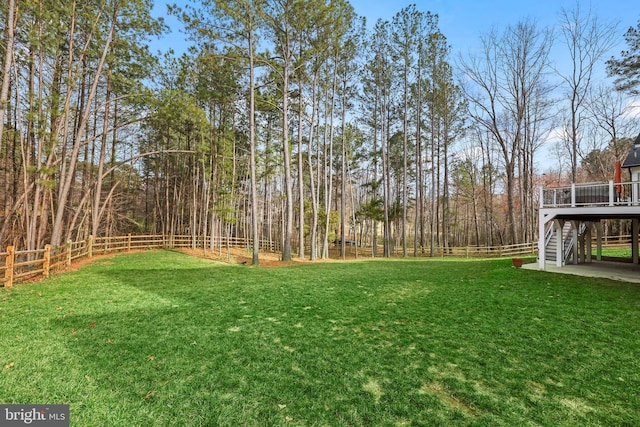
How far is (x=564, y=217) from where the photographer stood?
29.6 feet

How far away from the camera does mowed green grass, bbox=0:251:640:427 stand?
2.33 meters

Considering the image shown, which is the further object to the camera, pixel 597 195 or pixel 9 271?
pixel 597 195

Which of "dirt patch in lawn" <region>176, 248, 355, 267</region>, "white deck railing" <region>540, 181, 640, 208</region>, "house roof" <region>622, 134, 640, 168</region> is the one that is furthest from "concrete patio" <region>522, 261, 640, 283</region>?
"dirt patch in lawn" <region>176, 248, 355, 267</region>

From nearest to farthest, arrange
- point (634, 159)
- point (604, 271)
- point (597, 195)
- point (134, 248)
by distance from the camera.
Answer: point (597, 195)
point (604, 271)
point (634, 159)
point (134, 248)

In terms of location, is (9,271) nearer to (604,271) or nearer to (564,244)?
(604,271)

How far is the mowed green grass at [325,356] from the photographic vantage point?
233 centimetres

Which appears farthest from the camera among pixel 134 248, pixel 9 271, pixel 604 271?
pixel 134 248

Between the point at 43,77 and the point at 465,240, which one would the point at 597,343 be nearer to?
the point at 43,77

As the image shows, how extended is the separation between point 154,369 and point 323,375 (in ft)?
6.01

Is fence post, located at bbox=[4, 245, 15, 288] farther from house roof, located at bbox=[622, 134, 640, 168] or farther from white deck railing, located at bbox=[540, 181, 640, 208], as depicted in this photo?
house roof, located at bbox=[622, 134, 640, 168]

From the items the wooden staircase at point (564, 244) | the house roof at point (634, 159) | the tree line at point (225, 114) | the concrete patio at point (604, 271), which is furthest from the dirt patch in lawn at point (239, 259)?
the house roof at point (634, 159)

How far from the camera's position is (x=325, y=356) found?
3.30 meters

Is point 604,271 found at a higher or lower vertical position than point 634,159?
lower

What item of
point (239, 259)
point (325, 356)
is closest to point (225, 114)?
point (239, 259)
